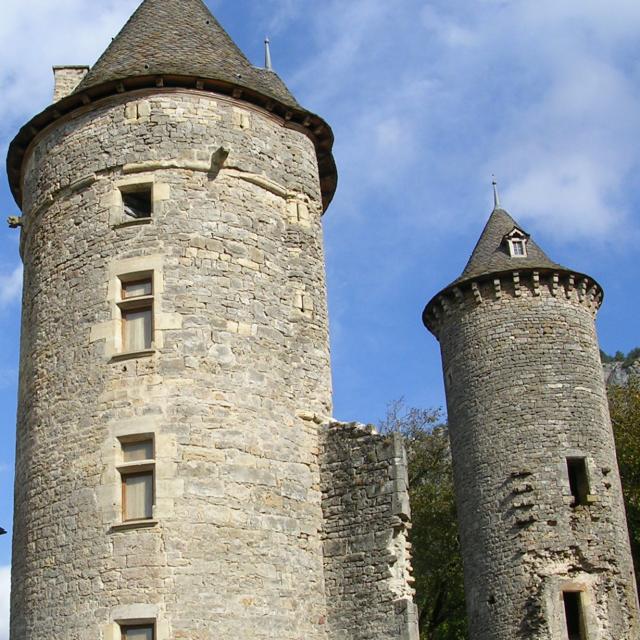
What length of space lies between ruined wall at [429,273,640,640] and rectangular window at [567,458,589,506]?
0.17m

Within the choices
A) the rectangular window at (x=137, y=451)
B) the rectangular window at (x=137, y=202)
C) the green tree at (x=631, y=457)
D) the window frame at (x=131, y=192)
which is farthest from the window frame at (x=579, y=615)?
the window frame at (x=131, y=192)

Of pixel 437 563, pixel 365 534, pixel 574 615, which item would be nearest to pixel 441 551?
pixel 437 563

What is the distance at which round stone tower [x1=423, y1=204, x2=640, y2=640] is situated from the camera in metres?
24.0

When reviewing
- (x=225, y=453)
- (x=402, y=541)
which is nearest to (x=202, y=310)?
(x=225, y=453)

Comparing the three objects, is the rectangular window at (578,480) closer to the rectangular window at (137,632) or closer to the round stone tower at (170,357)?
the round stone tower at (170,357)

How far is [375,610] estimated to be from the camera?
13953 millimetres

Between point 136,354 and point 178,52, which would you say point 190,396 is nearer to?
point 136,354

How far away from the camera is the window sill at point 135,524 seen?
13.2 meters

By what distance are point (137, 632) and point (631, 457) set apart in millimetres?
21486

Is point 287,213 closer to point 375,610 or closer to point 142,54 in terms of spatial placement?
point 142,54

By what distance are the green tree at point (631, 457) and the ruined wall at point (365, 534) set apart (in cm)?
1769

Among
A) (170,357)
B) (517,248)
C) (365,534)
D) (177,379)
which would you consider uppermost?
(517,248)

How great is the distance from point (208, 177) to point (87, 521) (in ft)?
17.3

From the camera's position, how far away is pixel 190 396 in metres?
13.9
